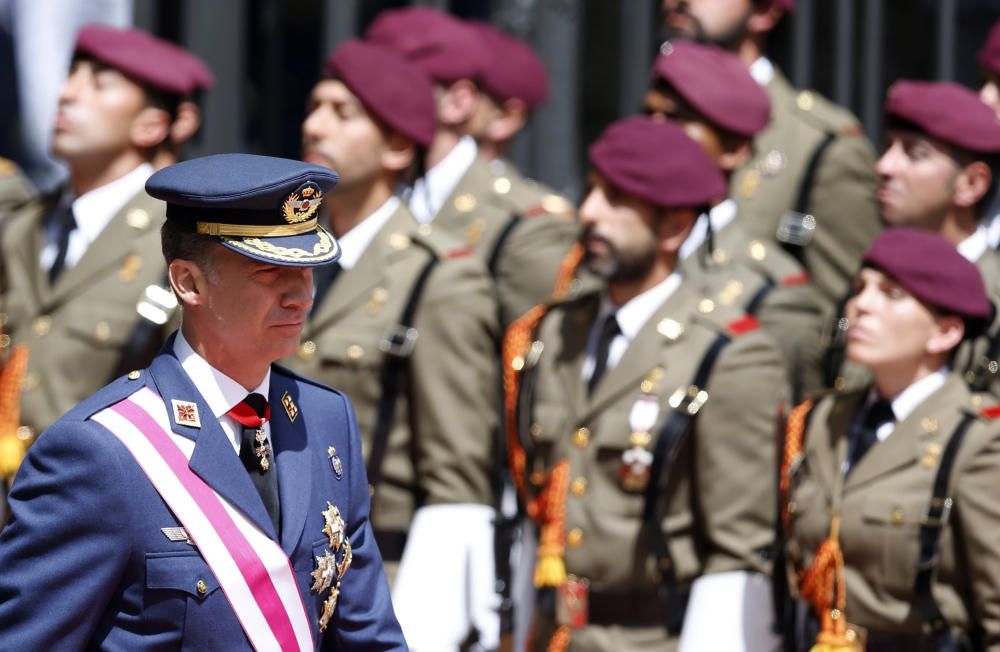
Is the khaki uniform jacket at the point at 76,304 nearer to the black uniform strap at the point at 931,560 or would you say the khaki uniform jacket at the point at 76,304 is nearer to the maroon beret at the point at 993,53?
the black uniform strap at the point at 931,560

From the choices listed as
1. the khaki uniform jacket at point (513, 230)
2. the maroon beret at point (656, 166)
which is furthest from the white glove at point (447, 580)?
the khaki uniform jacket at point (513, 230)

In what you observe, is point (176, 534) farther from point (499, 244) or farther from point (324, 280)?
point (499, 244)

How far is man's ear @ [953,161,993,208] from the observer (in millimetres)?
5535

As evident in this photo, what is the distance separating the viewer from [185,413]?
3.17 meters

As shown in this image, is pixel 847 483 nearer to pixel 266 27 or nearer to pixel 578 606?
pixel 578 606

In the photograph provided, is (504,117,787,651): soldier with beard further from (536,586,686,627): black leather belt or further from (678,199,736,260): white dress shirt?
(678,199,736,260): white dress shirt

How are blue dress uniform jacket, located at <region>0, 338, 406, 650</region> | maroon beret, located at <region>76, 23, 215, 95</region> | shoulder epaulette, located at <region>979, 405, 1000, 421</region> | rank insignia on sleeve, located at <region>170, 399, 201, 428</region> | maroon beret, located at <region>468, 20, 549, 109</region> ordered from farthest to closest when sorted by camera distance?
maroon beret, located at <region>468, 20, 549, 109</region>
maroon beret, located at <region>76, 23, 215, 95</region>
shoulder epaulette, located at <region>979, 405, 1000, 421</region>
rank insignia on sleeve, located at <region>170, 399, 201, 428</region>
blue dress uniform jacket, located at <region>0, 338, 406, 650</region>

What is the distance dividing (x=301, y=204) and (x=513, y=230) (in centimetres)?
318

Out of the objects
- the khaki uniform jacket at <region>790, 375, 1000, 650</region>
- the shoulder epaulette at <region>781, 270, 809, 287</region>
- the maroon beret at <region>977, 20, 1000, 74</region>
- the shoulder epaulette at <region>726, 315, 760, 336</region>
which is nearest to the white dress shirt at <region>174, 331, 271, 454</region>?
the khaki uniform jacket at <region>790, 375, 1000, 650</region>

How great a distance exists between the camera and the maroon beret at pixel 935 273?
4.80 m

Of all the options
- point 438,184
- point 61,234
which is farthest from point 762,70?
point 61,234

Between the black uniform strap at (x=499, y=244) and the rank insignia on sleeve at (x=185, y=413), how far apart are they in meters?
3.21

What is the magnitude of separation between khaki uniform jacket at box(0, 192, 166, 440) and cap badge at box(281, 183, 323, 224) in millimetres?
2213

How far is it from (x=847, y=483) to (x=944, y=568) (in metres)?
0.32
